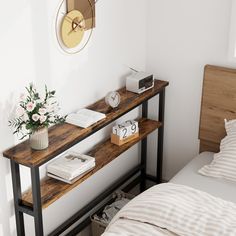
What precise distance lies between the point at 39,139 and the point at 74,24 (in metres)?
0.68

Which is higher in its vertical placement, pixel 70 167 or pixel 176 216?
pixel 70 167

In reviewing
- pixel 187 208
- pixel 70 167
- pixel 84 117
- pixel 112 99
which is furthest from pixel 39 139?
pixel 187 208

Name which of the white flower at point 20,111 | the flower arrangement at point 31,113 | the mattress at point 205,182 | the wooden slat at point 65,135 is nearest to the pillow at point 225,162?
the mattress at point 205,182

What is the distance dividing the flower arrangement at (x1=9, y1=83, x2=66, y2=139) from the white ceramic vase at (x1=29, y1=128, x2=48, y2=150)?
18 millimetres

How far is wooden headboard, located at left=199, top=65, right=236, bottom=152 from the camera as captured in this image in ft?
10.3

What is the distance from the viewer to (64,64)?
106 inches

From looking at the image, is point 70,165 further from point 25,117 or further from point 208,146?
point 208,146

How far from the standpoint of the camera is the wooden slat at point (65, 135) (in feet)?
7.70

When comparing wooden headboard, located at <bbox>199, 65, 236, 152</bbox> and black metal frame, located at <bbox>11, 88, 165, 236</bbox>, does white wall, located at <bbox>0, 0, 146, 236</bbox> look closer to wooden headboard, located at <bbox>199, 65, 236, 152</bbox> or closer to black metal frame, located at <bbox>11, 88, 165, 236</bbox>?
black metal frame, located at <bbox>11, 88, 165, 236</bbox>

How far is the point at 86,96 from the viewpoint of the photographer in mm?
2936

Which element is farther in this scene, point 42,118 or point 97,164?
point 97,164

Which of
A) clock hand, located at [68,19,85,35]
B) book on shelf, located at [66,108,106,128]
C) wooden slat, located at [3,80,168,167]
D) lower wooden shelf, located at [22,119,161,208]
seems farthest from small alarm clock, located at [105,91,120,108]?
clock hand, located at [68,19,85,35]

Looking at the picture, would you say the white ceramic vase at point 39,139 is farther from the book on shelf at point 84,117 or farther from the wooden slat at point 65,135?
the book on shelf at point 84,117

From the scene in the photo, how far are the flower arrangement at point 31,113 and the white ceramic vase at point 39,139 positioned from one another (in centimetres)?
2
